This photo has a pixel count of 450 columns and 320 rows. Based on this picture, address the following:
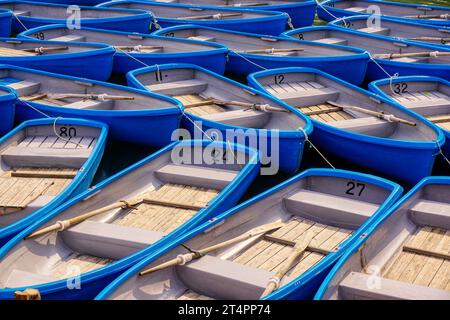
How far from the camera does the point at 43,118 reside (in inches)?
519

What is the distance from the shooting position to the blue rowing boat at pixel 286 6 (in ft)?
68.9

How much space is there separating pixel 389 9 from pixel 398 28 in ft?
9.43

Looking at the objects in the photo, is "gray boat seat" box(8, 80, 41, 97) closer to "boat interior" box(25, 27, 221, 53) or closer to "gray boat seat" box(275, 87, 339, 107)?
"boat interior" box(25, 27, 221, 53)

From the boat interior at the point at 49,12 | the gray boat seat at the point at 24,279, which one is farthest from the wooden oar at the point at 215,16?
the gray boat seat at the point at 24,279

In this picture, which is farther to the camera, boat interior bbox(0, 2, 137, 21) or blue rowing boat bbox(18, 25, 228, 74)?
boat interior bbox(0, 2, 137, 21)

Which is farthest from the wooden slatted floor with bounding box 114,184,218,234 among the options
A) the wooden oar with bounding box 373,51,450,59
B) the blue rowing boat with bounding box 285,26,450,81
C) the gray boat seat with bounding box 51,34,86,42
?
the gray boat seat with bounding box 51,34,86,42

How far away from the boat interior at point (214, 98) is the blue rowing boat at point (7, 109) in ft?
9.45

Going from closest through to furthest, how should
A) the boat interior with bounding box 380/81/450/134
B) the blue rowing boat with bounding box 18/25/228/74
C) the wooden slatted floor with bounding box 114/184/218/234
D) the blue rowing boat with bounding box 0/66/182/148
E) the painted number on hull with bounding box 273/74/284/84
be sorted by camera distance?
the wooden slatted floor with bounding box 114/184/218/234 < the blue rowing boat with bounding box 0/66/182/148 < the boat interior with bounding box 380/81/450/134 < the painted number on hull with bounding box 273/74/284/84 < the blue rowing boat with bounding box 18/25/228/74

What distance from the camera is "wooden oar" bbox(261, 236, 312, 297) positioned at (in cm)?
816

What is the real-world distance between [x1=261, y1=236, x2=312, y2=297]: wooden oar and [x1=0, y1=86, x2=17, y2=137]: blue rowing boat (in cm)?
676

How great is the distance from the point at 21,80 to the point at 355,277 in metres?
9.66

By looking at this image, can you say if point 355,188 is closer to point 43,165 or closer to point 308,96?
point 308,96

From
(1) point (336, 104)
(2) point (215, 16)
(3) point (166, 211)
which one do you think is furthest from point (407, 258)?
(2) point (215, 16)

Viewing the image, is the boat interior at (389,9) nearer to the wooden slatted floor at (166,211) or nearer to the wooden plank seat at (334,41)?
the wooden plank seat at (334,41)
